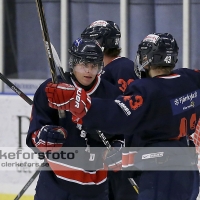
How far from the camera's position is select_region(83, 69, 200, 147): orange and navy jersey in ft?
8.47

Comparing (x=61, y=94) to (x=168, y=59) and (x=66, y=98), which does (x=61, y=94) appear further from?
(x=168, y=59)

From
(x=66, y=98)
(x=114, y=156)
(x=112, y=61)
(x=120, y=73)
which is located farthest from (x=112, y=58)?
(x=66, y=98)

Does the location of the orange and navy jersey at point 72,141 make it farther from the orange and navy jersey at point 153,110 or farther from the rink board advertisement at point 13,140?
the rink board advertisement at point 13,140

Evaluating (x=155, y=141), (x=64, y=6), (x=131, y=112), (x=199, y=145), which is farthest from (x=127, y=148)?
(x=64, y=6)

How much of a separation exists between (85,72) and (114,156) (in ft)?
1.88

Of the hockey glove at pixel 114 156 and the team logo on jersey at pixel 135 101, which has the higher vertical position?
the team logo on jersey at pixel 135 101

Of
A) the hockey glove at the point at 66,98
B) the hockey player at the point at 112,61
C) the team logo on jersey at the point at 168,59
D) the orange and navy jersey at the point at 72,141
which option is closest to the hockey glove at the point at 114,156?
the orange and navy jersey at the point at 72,141

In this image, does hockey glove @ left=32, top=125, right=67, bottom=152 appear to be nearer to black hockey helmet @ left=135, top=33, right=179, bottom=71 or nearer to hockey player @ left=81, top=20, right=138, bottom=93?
black hockey helmet @ left=135, top=33, right=179, bottom=71

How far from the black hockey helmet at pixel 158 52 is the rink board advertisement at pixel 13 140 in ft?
7.16

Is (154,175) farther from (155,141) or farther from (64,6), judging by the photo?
(64,6)

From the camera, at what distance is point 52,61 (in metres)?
2.75

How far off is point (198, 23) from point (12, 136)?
1.61 meters

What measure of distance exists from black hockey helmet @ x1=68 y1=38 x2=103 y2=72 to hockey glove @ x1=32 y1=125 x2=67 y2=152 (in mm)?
289

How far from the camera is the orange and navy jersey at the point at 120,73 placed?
3.60 metres
